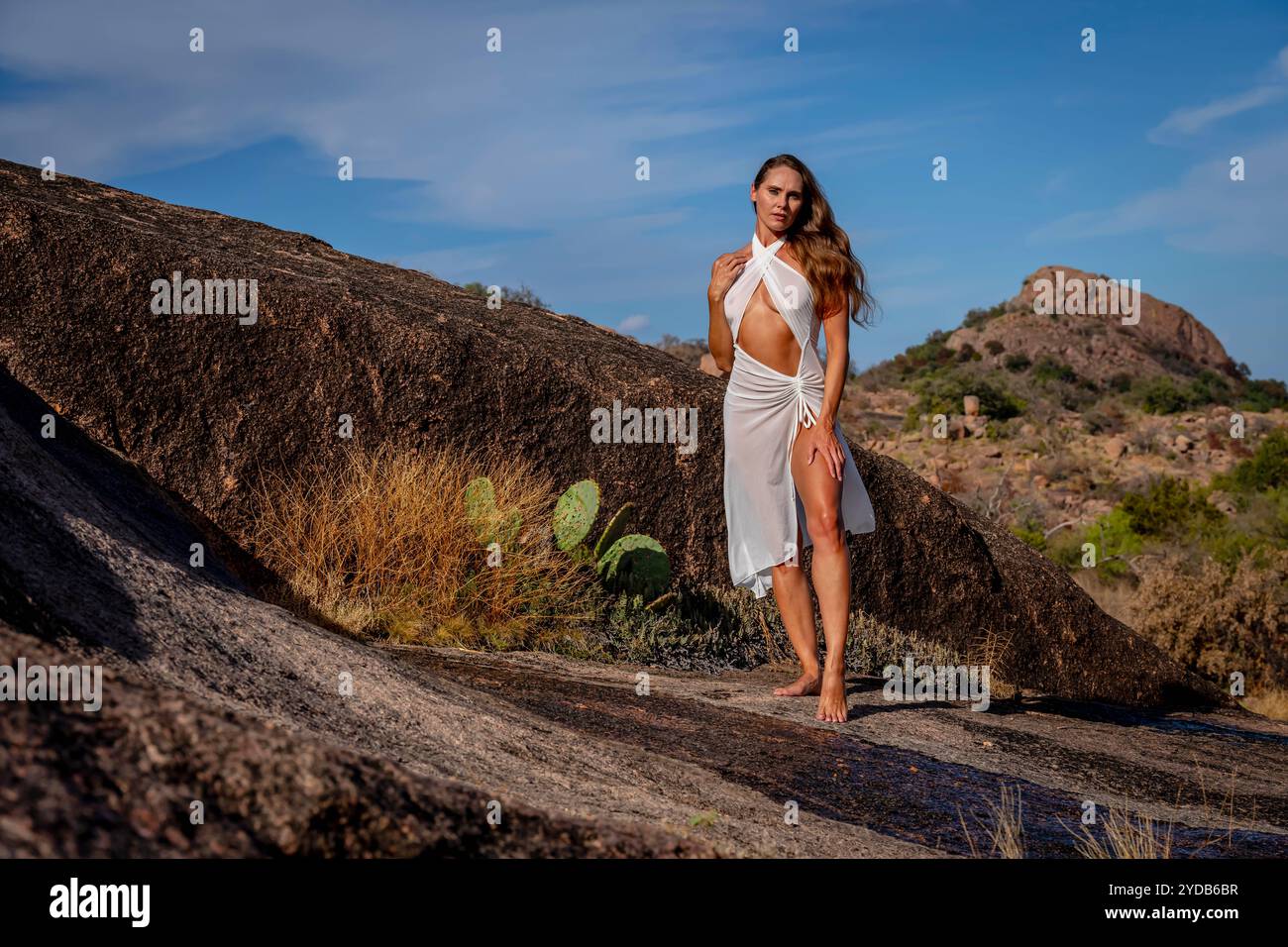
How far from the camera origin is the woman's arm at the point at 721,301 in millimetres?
5457

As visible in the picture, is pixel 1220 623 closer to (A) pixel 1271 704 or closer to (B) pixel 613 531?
(A) pixel 1271 704

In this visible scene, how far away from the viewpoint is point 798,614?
543cm

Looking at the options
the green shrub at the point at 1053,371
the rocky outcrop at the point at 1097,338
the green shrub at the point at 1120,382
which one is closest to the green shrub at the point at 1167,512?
the green shrub at the point at 1053,371

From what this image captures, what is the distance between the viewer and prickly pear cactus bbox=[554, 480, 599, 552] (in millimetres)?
6742

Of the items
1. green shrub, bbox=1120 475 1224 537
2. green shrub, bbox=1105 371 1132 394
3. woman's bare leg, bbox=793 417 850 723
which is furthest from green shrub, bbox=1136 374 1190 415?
woman's bare leg, bbox=793 417 850 723

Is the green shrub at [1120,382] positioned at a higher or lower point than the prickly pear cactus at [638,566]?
higher

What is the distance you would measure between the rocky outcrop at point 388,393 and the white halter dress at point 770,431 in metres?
2.22

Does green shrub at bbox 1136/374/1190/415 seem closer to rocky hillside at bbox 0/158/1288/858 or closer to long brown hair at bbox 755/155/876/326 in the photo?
rocky hillside at bbox 0/158/1288/858


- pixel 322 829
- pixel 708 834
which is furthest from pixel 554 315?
pixel 322 829

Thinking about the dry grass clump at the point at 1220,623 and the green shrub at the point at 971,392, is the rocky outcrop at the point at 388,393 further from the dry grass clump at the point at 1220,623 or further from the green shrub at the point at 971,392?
the green shrub at the point at 971,392

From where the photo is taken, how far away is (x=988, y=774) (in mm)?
4512

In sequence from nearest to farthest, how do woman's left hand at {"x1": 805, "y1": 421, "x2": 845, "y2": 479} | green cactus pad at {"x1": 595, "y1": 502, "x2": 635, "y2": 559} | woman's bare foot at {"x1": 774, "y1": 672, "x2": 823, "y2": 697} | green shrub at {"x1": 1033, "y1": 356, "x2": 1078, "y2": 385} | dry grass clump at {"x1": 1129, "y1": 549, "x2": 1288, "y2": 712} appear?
woman's left hand at {"x1": 805, "y1": 421, "x2": 845, "y2": 479}
woman's bare foot at {"x1": 774, "y1": 672, "x2": 823, "y2": 697}
green cactus pad at {"x1": 595, "y1": 502, "x2": 635, "y2": 559}
dry grass clump at {"x1": 1129, "y1": 549, "x2": 1288, "y2": 712}
green shrub at {"x1": 1033, "y1": 356, "x2": 1078, "y2": 385}

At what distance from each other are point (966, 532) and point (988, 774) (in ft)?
13.1
